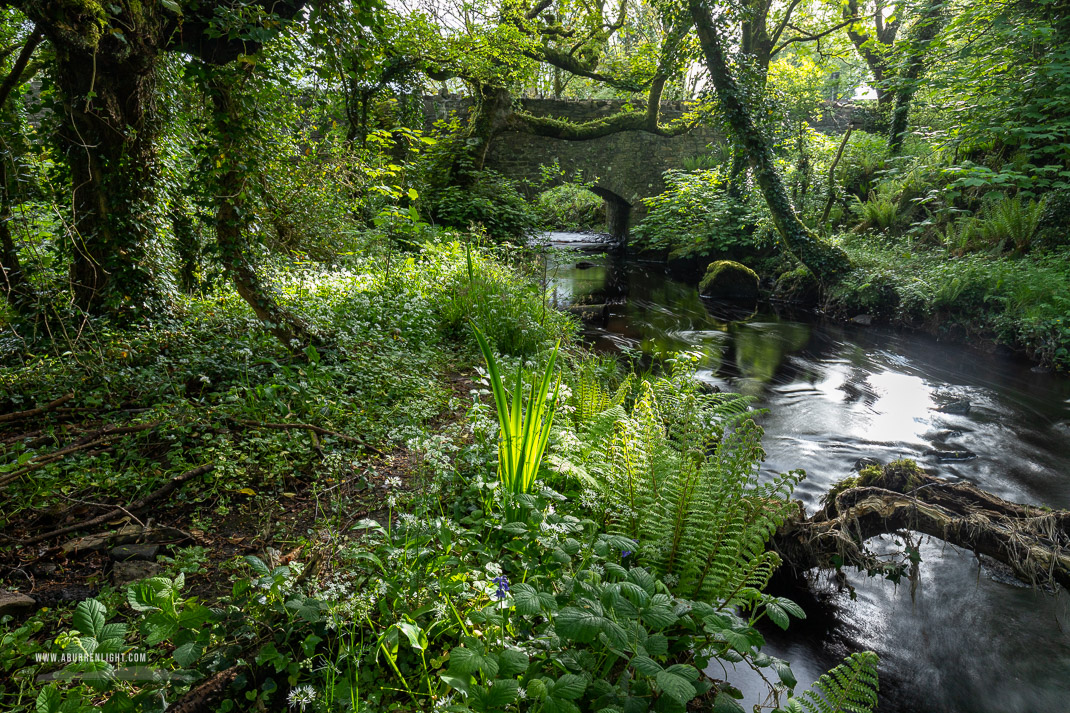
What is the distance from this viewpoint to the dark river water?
2.66m

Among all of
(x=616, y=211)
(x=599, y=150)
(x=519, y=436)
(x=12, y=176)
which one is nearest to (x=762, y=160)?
(x=599, y=150)

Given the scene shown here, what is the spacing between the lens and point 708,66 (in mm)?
9578

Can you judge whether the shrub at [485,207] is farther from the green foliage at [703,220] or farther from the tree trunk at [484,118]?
the green foliage at [703,220]

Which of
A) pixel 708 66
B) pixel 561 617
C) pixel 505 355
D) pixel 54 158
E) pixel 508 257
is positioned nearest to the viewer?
pixel 561 617

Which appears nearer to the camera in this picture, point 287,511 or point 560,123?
point 287,511

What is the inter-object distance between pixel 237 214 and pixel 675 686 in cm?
366

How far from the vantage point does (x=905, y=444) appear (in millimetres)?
5152

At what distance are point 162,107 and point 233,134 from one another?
52 centimetres

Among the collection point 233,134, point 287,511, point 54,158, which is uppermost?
point 233,134

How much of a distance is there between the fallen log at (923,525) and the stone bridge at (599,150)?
12.5 m

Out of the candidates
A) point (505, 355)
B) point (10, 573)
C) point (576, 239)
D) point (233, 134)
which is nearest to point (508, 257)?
point (505, 355)

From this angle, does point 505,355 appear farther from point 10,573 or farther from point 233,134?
point 10,573

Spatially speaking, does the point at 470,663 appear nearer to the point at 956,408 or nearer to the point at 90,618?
the point at 90,618

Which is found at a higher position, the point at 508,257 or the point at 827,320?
the point at 508,257
